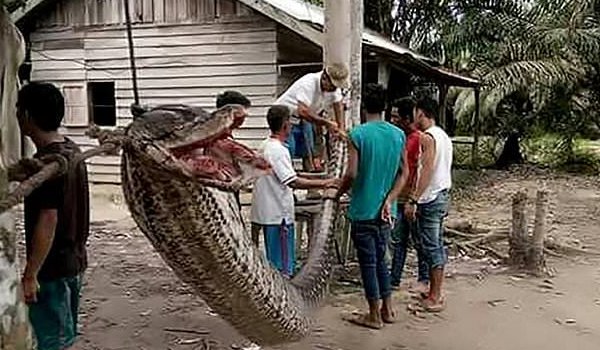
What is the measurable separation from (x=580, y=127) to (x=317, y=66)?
8342 millimetres

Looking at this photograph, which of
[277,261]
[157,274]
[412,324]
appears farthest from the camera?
[157,274]

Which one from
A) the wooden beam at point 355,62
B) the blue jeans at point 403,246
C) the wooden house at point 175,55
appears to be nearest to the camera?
the blue jeans at point 403,246

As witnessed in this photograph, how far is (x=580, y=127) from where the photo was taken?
58.2 ft

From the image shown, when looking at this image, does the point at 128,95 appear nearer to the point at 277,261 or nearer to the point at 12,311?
the point at 277,261

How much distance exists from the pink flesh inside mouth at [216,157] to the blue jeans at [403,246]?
371 centimetres

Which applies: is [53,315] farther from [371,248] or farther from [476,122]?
[476,122]

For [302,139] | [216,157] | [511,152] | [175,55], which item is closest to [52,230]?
[216,157]

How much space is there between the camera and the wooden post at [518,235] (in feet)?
23.9

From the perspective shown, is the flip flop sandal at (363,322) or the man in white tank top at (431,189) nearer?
the flip flop sandal at (363,322)

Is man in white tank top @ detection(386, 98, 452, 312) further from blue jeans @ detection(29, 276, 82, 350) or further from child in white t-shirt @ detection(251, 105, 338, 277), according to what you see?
blue jeans @ detection(29, 276, 82, 350)

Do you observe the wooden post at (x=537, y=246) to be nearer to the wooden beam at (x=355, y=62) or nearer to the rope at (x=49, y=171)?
the wooden beam at (x=355, y=62)

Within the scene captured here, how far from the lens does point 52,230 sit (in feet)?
9.95

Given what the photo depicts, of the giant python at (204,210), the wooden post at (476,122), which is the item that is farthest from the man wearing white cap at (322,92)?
the wooden post at (476,122)

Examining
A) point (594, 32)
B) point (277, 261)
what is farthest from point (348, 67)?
point (594, 32)
